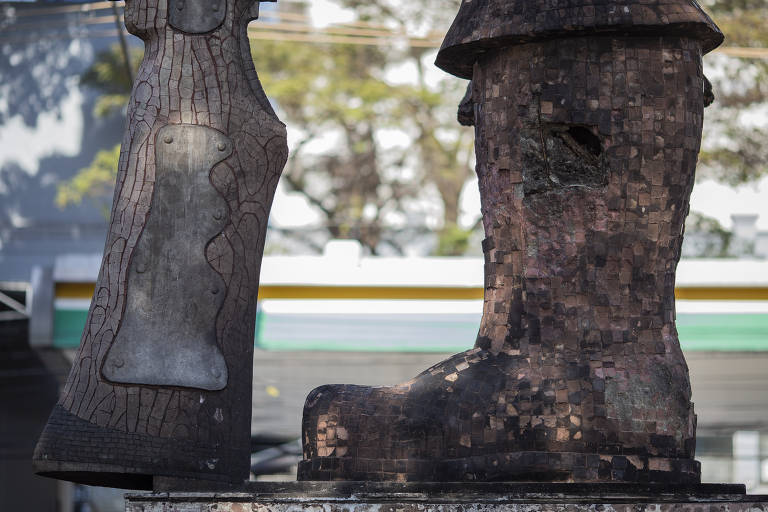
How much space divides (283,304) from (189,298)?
681cm

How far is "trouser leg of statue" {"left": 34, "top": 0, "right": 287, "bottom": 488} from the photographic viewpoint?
3.12m

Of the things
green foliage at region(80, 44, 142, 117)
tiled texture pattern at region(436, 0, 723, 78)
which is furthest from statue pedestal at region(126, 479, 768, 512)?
green foliage at region(80, 44, 142, 117)

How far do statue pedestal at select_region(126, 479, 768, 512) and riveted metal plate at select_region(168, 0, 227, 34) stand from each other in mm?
1306

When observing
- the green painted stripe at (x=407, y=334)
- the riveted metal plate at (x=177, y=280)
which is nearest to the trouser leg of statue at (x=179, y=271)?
the riveted metal plate at (x=177, y=280)

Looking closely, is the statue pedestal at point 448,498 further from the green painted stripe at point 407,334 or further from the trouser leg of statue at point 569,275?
the green painted stripe at point 407,334

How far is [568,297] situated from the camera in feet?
10.1

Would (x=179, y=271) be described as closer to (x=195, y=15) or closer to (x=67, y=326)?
(x=195, y=15)

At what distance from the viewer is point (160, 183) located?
331 cm

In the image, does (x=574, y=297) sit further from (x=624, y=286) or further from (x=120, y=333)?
(x=120, y=333)

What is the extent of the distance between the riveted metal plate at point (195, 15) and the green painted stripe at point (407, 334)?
20.9 feet

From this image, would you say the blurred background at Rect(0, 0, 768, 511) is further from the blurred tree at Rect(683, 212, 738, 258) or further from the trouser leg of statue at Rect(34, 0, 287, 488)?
the trouser leg of statue at Rect(34, 0, 287, 488)

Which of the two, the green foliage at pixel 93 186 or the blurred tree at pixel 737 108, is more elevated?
the blurred tree at pixel 737 108

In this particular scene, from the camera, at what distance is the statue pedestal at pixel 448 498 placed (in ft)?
8.96

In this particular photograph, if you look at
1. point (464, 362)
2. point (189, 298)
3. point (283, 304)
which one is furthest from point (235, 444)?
point (283, 304)
